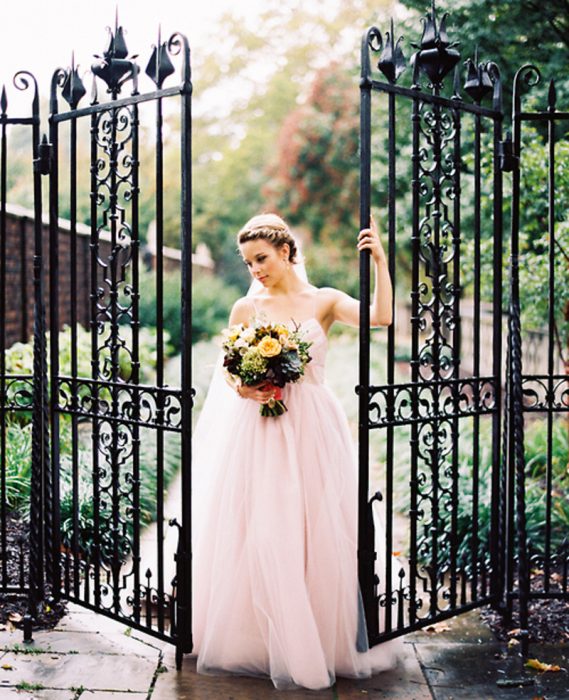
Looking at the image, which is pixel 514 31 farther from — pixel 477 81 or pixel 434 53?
pixel 434 53

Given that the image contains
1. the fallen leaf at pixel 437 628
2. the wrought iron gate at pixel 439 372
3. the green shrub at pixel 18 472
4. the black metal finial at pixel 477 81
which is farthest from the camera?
the green shrub at pixel 18 472

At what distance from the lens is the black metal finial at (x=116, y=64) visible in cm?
421

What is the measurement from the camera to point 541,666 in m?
4.04

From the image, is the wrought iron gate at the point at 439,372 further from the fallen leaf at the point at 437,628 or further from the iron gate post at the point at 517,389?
Answer: the fallen leaf at the point at 437,628

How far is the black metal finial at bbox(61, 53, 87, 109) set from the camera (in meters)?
4.47

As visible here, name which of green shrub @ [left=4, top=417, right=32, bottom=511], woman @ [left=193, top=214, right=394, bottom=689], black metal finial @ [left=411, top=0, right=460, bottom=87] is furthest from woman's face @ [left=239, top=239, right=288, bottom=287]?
green shrub @ [left=4, top=417, right=32, bottom=511]

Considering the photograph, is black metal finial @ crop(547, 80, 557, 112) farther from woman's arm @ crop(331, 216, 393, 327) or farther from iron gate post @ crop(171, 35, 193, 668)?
iron gate post @ crop(171, 35, 193, 668)

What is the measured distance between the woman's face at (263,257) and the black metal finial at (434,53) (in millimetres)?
1182

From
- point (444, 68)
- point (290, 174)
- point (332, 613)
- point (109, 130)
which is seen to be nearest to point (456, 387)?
point (332, 613)

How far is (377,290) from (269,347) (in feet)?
2.02

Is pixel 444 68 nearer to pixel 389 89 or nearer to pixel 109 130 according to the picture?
pixel 389 89

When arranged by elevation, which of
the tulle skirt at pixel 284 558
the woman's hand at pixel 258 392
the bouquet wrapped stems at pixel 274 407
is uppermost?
the woman's hand at pixel 258 392

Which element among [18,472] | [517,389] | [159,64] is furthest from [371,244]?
[18,472]

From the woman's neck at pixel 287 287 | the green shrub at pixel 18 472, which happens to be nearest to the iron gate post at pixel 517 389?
the woman's neck at pixel 287 287
